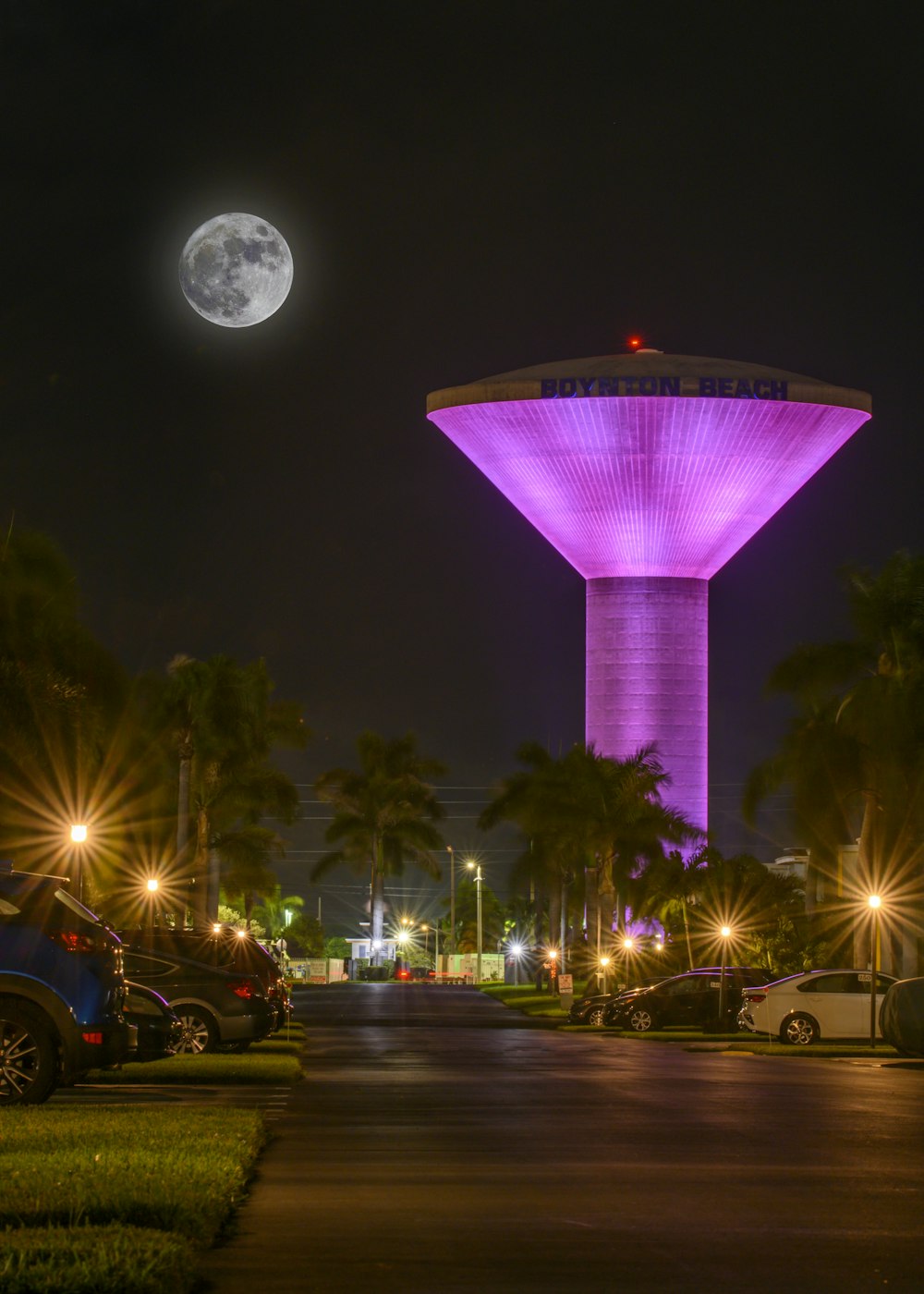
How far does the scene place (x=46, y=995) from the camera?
1460 cm

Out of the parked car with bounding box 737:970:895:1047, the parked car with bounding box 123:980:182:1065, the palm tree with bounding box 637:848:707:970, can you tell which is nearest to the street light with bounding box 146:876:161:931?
the parked car with bounding box 737:970:895:1047

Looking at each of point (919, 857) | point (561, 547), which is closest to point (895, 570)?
point (919, 857)

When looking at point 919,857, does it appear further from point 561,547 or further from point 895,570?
point 561,547

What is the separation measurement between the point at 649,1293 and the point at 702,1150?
17.9ft

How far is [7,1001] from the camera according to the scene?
48.2 feet

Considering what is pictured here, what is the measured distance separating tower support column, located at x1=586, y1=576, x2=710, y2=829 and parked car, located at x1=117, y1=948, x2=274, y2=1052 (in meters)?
72.2

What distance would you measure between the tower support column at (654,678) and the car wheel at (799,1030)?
61283mm

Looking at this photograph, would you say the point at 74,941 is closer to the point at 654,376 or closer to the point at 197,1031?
the point at 197,1031

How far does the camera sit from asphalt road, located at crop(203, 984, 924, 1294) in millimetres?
8812

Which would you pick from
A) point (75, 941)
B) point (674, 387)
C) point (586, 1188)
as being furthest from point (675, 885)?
point (586, 1188)

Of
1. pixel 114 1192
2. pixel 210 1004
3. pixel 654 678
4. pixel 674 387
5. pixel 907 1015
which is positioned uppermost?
pixel 674 387

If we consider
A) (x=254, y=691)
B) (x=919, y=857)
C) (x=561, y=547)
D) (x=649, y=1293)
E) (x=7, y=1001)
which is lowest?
(x=649, y=1293)

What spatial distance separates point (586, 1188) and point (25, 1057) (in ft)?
16.6

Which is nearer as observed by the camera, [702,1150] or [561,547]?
[702,1150]
